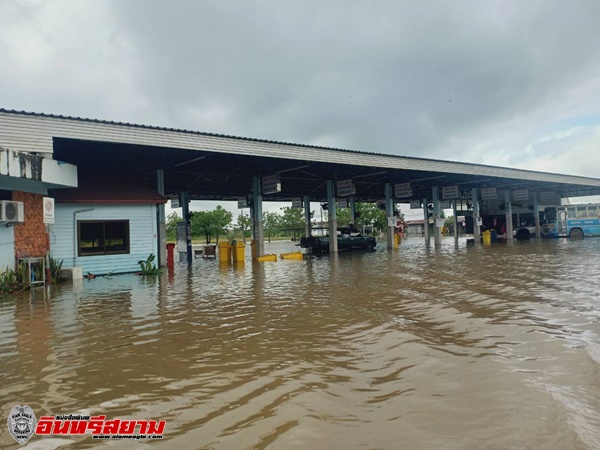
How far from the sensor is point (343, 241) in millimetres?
28391

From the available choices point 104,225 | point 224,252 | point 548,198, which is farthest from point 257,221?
point 548,198

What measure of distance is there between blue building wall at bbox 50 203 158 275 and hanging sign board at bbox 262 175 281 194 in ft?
24.6

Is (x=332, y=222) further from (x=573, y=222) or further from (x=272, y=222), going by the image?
(x=272, y=222)

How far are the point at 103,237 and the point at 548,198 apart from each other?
40466 mm

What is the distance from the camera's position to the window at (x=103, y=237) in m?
14.8

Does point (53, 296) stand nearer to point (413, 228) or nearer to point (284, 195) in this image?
point (284, 195)

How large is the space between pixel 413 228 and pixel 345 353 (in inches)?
2771

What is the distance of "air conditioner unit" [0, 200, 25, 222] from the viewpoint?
11.2 metres

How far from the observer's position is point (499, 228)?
3919cm

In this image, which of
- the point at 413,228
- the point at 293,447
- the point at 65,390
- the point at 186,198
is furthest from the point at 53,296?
the point at 413,228

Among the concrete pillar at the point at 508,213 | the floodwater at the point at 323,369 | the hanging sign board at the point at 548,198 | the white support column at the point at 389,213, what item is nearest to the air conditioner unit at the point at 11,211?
the floodwater at the point at 323,369

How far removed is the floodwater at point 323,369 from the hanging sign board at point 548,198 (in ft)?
116

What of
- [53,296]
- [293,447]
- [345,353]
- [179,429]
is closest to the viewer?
[293,447]

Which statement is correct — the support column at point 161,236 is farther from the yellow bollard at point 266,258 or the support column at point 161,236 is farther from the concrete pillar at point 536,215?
the concrete pillar at point 536,215
